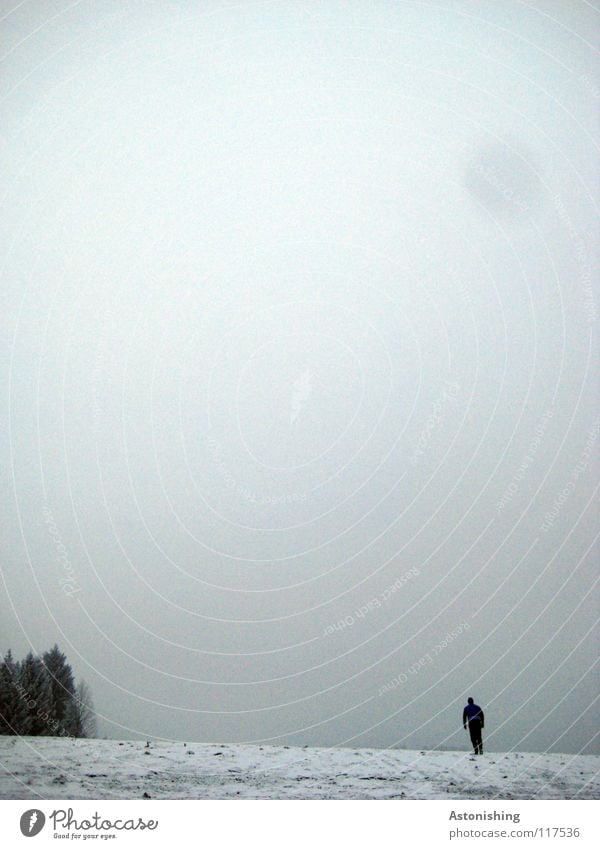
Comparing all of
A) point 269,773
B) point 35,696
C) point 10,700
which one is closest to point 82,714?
point 35,696

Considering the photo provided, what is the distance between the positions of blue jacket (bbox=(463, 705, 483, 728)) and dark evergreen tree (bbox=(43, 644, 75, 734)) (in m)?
4.17

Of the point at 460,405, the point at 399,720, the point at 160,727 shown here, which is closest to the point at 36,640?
the point at 160,727

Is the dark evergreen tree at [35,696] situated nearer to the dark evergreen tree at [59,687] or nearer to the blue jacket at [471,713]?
the dark evergreen tree at [59,687]

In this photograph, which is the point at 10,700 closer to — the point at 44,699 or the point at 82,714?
the point at 44,699

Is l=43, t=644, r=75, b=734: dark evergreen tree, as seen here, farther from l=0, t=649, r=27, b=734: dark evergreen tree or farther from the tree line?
l=0, t=649, r=27, b=734: dark evergreen tree

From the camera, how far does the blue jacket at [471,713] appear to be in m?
8.34

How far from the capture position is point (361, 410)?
961 centimetres

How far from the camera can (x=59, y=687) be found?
834 cm

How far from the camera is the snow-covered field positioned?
6.66m

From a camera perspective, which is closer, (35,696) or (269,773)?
(269,773)
